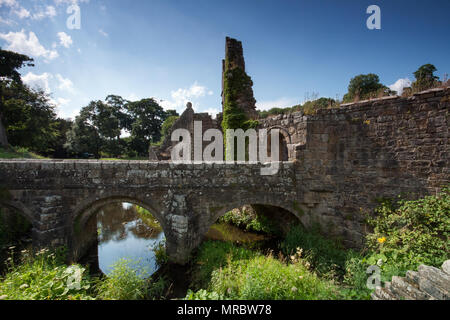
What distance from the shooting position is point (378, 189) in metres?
5.60

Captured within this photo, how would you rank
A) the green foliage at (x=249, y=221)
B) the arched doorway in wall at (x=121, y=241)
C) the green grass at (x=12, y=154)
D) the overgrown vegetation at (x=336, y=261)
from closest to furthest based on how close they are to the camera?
the overgrown vegetation at (x=336, y=261), the arched doorway in wall at (x=121, y=241), the green foliage at (x=249, y=221), the green grass at (x=12, y=154)

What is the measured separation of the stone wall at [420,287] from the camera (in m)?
2.94

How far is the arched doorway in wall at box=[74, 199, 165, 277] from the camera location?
20.7 feet

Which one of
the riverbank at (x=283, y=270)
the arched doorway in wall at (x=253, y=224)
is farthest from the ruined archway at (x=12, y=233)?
the arched doorway in wall at (x=253, y=224)

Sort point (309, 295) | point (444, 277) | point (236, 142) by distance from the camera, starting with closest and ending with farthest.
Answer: point (444, 277) → point (309, 295) → point (236, 142)

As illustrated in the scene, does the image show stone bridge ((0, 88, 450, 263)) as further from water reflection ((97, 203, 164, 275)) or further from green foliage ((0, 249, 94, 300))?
green foliage ((0, 249, 94, 300))

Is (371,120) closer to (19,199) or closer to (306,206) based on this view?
(306,206)

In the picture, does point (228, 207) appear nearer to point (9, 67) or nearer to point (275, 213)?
point (275, 213)

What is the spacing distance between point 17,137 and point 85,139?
7.60 m

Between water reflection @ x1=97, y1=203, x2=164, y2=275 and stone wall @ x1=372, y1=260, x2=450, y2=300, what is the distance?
583 cm

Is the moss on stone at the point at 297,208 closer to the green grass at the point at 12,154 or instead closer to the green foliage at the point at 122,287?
the green foliage at the point at 122,287

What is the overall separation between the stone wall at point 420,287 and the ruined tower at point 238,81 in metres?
8.29
